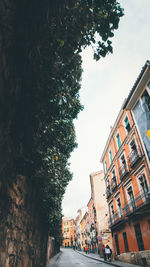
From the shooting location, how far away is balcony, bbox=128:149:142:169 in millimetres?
13995

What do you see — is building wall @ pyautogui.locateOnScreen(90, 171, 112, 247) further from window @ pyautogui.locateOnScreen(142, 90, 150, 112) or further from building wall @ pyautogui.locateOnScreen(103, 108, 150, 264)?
window @ pyautogui.locateOnScreen(142, 90, 150, 112)

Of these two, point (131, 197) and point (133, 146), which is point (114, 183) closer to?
point (131, 197)

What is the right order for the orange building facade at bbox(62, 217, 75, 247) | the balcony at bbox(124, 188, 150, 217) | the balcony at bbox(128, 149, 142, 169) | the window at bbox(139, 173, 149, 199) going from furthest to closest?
1. the orange building facade at bbox(62, 217, 75, 247)
2. the balcony at bbox(128, 149, 142, 169)
3. the window at bbox(139, 173, 149, 199)
4. the balcony at bbox(124, 188, 150, 217)

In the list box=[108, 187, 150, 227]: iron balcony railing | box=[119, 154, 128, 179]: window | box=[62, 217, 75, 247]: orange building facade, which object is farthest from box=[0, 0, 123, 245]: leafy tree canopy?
box=[62, 217, 75, 247]: orange building facade

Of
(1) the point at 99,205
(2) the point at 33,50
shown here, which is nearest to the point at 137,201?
(2) the point at 33,50

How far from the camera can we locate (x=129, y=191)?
16000mm

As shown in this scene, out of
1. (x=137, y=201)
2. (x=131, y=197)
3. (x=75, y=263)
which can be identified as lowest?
(x=75, y=263)

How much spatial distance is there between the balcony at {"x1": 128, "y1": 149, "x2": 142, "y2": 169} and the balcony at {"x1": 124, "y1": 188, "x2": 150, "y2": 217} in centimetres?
219

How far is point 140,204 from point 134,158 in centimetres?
363

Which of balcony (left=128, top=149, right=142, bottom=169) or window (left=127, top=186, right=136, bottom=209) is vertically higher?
balcony (left=128, top=149, right=142, bottom=169)

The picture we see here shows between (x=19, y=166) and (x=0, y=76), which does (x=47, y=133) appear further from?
(x=0, y=76)

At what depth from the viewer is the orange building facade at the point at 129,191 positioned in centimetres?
1288

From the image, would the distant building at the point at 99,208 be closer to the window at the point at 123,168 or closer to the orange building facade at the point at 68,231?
the window at the point at 123,168

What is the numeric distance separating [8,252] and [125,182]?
14976mm
